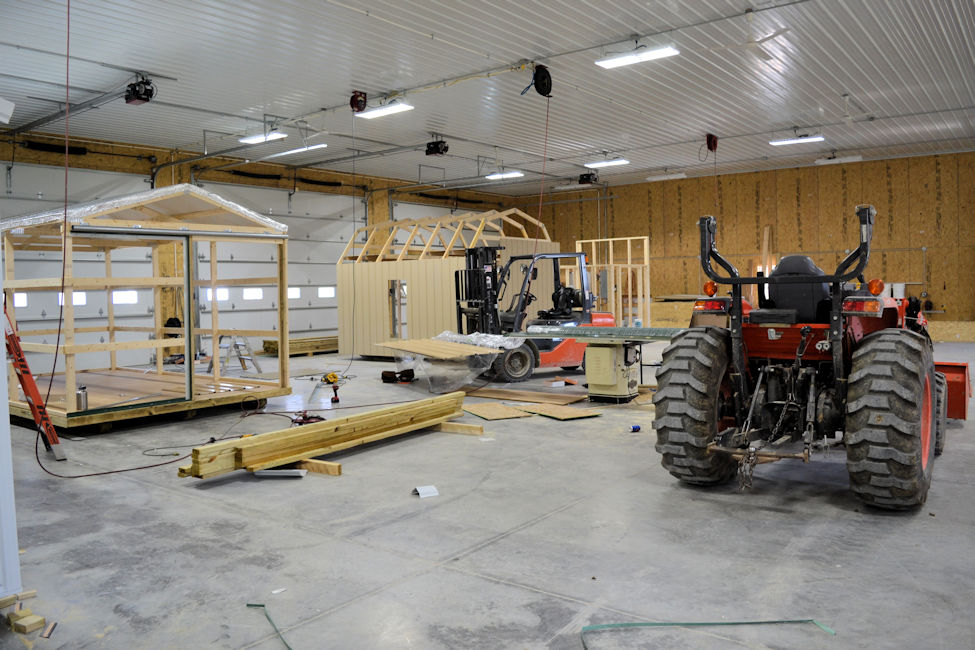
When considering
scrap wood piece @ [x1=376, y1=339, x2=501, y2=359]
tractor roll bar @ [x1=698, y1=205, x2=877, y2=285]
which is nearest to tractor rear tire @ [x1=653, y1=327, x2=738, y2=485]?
tractor roll bar @ [x1=698, y1=205, x2=877, y2=285]

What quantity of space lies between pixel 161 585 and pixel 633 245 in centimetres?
2405

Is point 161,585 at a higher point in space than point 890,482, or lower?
lower

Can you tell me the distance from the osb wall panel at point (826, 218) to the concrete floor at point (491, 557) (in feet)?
52.3

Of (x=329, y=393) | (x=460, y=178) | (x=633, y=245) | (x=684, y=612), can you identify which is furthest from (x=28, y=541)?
(x=633, y=245)

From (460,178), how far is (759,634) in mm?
21672

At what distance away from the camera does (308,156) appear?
66.0ft

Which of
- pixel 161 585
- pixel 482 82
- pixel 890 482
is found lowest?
pixel 161 585

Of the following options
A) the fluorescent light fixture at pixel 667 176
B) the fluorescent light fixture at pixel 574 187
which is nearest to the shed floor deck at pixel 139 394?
the fluorescent light fixture at pixel 667 176

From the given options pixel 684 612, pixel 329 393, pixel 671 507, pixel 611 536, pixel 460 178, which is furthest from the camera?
pixel 460 178

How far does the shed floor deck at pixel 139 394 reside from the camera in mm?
8984

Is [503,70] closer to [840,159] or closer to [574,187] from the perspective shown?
[840,159]

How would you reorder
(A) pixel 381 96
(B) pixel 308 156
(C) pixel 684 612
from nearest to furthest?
1. (C) pixel 684 612
2. (A) pixel 381 96
3. (B) pixel 308 156

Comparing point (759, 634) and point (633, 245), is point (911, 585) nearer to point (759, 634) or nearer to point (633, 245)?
point (759, 634)

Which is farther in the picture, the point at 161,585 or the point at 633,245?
the point at 633,245
